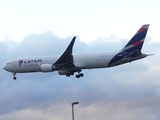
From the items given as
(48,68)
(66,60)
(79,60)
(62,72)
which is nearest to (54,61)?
(48,68)

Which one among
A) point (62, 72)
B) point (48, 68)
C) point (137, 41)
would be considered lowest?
point (48, 68)

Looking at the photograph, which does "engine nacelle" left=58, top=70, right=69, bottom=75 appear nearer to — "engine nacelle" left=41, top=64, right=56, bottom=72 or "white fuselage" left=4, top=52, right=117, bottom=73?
"white fuselage" left=4, top=52, right=117, bottom=73

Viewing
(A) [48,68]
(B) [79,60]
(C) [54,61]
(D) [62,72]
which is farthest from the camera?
(D) [62,72]

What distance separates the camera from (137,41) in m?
61.6

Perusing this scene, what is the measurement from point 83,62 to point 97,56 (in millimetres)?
2659

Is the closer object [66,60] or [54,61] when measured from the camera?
[66,60]

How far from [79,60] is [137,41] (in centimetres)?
978

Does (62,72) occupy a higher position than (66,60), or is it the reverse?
(66,60)

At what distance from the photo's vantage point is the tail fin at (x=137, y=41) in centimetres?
6134

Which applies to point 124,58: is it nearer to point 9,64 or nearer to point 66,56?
point 66,56

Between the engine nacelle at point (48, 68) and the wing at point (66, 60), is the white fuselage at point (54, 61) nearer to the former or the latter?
the wing at point (66, 60)

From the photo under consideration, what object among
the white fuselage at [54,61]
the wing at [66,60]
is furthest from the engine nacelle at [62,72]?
the white fuselage at [54,61]

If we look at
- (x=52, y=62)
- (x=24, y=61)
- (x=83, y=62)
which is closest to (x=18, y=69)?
(x=24, y=61)

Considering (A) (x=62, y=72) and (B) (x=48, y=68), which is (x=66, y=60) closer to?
(B) (x=48, y=68)
